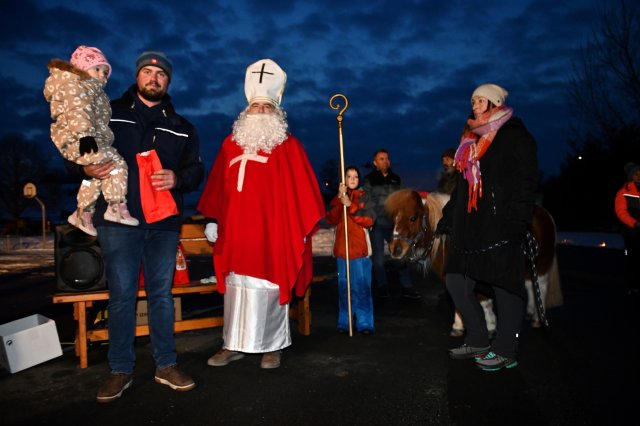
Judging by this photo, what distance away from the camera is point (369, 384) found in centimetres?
366

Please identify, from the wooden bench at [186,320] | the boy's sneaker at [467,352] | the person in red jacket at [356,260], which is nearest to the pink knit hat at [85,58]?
the wooden bench at [186,320]

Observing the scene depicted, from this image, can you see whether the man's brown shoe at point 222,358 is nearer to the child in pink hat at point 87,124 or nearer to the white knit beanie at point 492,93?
the child in pink hat at point 87,124

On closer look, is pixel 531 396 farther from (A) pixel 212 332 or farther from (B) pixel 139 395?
(A) pixel 212 332

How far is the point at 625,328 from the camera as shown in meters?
5.19

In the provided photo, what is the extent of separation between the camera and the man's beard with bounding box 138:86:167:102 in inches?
144

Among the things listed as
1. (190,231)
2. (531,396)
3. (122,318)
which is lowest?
(531,396)

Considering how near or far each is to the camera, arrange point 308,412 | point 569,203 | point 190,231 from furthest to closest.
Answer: point 569,203
point 190,231
point 308,412

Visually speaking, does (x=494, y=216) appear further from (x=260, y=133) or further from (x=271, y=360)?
(x=271, y=360)

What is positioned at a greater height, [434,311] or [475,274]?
[475,274]

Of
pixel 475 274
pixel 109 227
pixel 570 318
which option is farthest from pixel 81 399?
pixel 570 318

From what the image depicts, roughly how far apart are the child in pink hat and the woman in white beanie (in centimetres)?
263

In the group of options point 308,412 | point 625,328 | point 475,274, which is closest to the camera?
point 308,412

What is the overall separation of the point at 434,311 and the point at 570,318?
159 centimetres

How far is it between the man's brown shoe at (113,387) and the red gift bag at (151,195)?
1.14 meters
